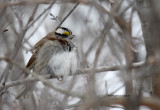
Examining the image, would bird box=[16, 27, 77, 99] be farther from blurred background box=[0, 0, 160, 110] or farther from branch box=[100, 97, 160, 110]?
branch box=[100, 97, 160, 110]

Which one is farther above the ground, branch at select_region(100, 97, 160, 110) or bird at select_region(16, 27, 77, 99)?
bird at select_region(16, 27, 77, 99)

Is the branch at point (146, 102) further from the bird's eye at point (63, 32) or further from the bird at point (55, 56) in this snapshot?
the bird's eye at point (63, 32)

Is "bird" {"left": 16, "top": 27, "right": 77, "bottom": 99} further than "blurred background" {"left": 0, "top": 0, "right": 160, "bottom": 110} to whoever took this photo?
Yes

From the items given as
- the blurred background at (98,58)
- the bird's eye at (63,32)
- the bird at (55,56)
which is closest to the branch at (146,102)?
the blurred background at (98,58)

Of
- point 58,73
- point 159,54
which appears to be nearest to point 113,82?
point 159,54

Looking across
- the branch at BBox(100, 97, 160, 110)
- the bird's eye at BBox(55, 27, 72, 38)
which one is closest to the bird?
the bird's eye at BBox(55, 27, 72, 38)

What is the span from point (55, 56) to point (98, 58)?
6.08ft

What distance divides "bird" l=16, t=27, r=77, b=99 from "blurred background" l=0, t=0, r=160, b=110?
139 millimetres

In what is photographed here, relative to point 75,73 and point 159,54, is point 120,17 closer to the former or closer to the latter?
point 75,73

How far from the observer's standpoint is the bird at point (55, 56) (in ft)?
18.6

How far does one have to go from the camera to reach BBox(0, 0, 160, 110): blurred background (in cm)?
223

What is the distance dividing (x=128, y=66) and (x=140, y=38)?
4.21 m

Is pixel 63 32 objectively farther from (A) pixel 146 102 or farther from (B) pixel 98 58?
(A) pixel 146 102

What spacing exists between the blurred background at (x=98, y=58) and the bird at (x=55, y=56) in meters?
0.14
